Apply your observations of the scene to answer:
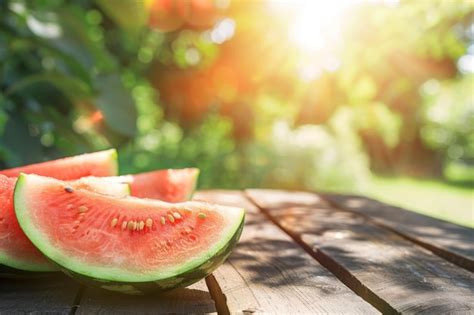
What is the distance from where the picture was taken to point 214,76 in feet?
22.0

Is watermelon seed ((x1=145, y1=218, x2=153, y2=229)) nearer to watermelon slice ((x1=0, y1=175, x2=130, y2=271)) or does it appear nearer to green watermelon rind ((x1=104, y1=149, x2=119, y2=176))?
watermelon slice ((x1=0, y1=175, x2=130, y2=271))

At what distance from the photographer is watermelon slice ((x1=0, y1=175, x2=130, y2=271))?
1646mm

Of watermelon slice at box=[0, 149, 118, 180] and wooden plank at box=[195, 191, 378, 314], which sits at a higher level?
watermelon slice at box=[0, 149, 118, 180]

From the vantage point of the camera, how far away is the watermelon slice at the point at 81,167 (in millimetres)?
2195

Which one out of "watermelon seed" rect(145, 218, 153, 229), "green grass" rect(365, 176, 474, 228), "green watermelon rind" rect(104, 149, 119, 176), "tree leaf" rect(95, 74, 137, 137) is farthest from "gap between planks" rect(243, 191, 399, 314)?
"green grass" rect(365, 176, 474, 228)

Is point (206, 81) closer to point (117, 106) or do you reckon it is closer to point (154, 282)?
point (117, 106)

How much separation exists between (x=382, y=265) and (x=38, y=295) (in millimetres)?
911

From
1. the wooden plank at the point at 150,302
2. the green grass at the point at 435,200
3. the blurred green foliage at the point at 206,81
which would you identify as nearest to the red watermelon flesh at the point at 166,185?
the wooden plank at the point at 150,302

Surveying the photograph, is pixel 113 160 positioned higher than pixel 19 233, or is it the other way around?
pixel 113 160

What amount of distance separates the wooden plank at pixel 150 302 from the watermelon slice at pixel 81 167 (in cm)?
68

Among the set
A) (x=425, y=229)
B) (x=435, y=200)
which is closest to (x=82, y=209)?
(x=425, y=229)

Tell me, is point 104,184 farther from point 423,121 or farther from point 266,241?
point 423,121

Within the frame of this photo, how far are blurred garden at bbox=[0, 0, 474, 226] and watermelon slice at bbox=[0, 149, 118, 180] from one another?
1.08m

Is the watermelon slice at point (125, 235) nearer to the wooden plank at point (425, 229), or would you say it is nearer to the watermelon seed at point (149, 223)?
the watermelon seed at point (149, 223)
